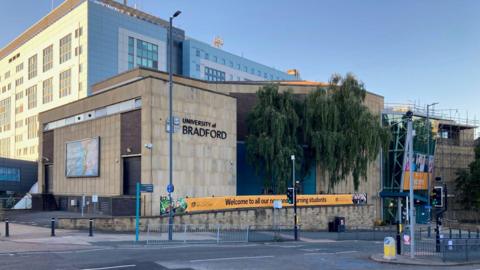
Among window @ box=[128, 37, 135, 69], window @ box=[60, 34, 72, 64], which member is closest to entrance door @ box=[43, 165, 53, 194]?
window @ box=[60, 34, 72, 64]

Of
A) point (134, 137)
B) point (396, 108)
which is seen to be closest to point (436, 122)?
point (396, 108)

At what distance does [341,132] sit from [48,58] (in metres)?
61.8

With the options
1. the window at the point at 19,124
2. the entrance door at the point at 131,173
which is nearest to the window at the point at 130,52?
the window at the point at 19,124

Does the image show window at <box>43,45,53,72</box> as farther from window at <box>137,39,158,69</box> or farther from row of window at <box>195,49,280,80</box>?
row of window at <box>195,49,280,80</box>

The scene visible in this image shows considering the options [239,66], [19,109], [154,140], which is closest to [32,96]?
[19,109]

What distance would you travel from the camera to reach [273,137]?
4684cm

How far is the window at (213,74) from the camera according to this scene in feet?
350

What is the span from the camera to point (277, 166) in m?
46.2

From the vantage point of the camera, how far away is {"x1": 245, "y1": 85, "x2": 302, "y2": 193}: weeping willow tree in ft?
152

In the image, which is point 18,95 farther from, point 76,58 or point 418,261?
point 418,261

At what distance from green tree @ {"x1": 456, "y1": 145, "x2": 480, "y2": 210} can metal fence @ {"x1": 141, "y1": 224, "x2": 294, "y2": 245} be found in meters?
33.4

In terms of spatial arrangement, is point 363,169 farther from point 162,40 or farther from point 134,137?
point 162,40

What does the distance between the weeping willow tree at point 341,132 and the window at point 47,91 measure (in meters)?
55.0

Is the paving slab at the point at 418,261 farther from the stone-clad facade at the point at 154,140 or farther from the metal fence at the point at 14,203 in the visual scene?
the metal fence at the point at 14,203
